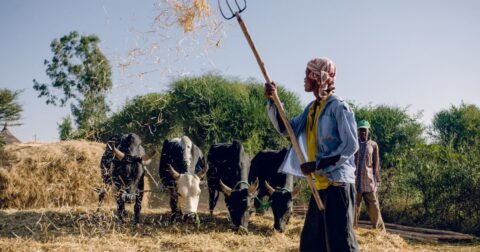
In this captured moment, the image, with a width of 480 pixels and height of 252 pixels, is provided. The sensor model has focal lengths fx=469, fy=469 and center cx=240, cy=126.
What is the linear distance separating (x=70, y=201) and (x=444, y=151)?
923cm

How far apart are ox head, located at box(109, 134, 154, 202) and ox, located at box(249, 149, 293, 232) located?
2.25 meters

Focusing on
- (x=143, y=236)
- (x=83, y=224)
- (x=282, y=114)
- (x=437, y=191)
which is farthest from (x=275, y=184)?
(x=282, y=114)

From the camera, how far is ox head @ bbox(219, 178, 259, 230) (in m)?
7.94

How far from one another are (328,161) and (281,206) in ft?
14.2

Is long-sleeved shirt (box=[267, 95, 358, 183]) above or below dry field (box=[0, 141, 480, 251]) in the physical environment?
above

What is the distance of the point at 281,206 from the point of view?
8070 mm

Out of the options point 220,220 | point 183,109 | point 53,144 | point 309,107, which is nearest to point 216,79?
point 183,109

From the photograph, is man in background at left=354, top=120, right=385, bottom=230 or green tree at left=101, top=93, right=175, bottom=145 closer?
man in background at left=354, top=120, right=385, bottom=230

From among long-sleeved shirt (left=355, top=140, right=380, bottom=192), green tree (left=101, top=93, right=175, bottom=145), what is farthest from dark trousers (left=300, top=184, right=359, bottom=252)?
green tree (left=101, top=93, right=175, bottom=145)

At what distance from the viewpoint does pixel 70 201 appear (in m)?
10.2

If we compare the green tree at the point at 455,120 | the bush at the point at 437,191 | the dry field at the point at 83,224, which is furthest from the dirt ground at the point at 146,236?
the green tree at the point at 455,120

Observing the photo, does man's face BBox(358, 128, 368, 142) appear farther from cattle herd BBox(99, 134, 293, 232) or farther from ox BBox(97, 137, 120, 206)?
ox BBox(97, 137, 120, 206)

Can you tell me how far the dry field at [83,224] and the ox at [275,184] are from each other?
11.6 inches

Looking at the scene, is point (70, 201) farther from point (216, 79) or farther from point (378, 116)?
point (378, 116)
